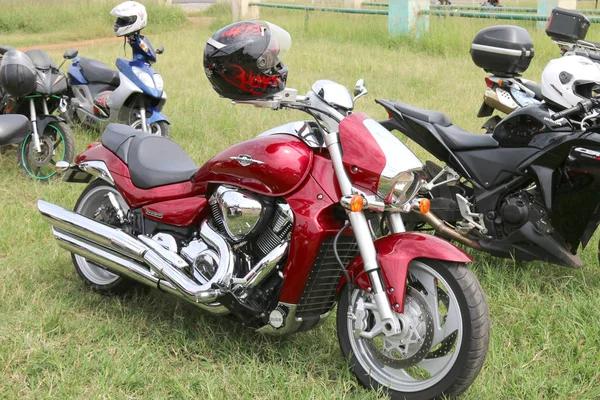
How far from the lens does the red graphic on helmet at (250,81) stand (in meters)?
3.11

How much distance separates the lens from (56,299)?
415cm

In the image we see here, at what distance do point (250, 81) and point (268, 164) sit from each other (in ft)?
1.22

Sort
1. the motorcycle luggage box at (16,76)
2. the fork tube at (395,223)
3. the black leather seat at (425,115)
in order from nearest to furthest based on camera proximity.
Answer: the fork tube at (395,223), the black leather seat at (425,115), the motorcycle luggage box at (16,76)

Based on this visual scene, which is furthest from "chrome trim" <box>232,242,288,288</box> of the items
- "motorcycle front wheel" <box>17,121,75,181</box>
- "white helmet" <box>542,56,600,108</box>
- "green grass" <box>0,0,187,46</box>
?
"green grass" <box>0,0,187,46</box>

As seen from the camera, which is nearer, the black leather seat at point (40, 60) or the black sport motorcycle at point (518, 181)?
the black sport motorcycle at point (518, 181)

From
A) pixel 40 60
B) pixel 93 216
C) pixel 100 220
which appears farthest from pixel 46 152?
pixel 100 220

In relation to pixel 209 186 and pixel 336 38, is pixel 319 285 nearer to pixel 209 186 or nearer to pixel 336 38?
pixel 209 186

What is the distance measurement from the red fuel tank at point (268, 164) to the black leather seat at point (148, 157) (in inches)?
17.0

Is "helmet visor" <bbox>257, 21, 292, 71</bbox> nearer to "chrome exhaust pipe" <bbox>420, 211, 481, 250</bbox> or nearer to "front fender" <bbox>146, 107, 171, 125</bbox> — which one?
"chrome exhaust pipe" <bbox>420, 211, 481, 250</bbox>

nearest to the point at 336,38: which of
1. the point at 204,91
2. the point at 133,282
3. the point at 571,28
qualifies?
the point at 204,91

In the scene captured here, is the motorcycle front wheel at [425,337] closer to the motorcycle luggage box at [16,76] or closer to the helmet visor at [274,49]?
the helmet visor at [274,49]

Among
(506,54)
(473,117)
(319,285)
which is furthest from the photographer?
(473,117)

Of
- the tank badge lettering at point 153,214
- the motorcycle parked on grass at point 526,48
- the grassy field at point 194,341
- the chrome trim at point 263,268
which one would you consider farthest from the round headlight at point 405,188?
the motorcycle parked on grass at point 526,48

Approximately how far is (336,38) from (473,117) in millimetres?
5820
